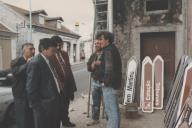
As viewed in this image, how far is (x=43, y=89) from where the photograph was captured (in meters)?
5.18

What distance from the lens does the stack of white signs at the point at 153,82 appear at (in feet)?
30.9

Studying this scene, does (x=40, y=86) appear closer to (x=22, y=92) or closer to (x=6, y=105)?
(x=22, y=92)

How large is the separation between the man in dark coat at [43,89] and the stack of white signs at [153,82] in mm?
4504

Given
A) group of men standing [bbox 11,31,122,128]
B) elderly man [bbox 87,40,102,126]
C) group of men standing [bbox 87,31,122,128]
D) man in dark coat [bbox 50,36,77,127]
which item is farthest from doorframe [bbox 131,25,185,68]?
group of men standing [bbox 87,31,122,128]

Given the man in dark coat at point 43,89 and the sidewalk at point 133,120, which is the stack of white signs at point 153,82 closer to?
the sidewalk at point 133,120

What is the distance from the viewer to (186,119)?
4.10 m

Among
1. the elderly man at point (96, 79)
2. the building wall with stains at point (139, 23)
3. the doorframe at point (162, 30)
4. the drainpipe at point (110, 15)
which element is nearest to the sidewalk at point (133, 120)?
the elderly man at point (96, 79)

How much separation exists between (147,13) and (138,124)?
353 cm

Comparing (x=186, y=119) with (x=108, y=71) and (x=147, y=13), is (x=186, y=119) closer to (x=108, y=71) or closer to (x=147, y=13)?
(x=108, y=71)

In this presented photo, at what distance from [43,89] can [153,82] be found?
487 cm

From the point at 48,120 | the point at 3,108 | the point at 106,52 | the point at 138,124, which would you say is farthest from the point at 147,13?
the point at 48,120

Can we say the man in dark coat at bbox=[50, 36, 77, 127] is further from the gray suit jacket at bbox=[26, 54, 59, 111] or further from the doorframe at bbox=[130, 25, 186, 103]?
the doorframe at bbox=[130, 25, 186, 103]

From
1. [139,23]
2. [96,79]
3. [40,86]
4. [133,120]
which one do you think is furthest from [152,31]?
[40,86]

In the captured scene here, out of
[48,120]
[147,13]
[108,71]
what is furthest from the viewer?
[147,13]
